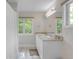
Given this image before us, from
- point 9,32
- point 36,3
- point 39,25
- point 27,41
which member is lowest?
point 27,41

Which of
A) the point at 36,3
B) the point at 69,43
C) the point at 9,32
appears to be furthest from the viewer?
the point at 36,3

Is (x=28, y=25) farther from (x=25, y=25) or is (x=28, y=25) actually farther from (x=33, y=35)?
(x=33, y=35)

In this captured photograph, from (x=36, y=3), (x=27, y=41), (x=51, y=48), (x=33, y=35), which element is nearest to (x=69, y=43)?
(x=51, y=48)

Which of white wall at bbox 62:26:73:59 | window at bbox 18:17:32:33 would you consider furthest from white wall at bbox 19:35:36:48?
white wall at bbox 62:26:73:59

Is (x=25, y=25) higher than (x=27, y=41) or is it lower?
higher

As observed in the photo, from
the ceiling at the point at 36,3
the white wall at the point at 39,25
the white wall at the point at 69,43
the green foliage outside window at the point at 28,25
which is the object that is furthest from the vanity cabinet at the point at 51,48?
the green foliage outside window at the point at 28,25

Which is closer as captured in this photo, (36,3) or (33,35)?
(36,3)

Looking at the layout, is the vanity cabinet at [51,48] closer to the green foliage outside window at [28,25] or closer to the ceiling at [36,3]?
the ceiling at [36,3]

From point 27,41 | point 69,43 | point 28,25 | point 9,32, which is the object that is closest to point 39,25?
point 28,25

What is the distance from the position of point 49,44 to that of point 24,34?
17.9 feet

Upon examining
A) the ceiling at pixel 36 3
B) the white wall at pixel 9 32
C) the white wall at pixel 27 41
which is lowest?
the white wall at pixel 27 41

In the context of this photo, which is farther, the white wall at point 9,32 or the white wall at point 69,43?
the white wall at point 69,43

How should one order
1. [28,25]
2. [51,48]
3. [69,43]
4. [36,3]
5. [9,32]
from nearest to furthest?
[9,32] < [69,43] < [51,48] < [36,3] < [28,25]
